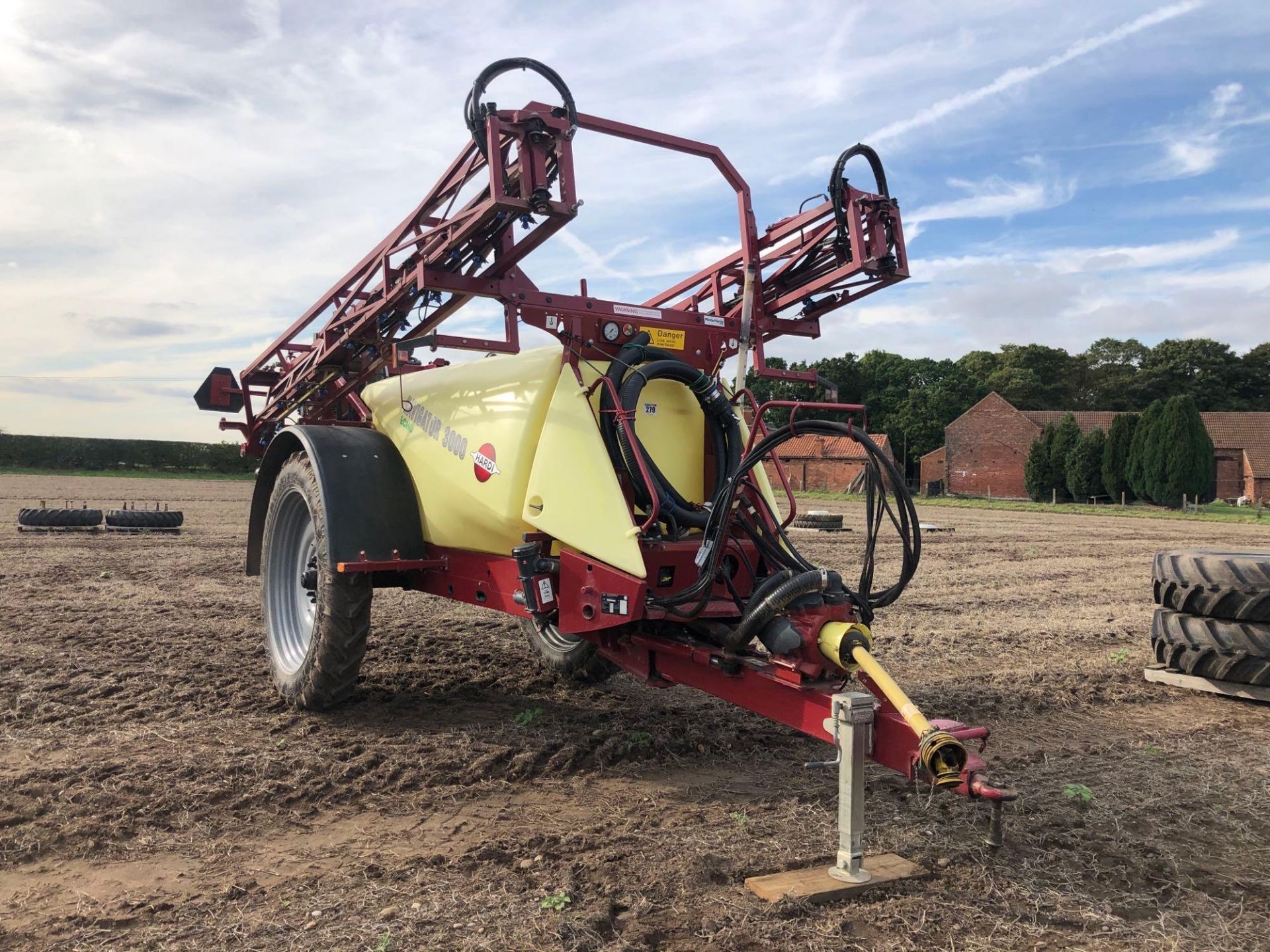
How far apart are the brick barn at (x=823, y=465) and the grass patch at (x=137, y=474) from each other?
28936mm

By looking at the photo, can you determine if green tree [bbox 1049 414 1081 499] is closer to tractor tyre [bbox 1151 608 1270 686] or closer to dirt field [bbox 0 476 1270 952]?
dirt field [bbox 0 476 1270 952]

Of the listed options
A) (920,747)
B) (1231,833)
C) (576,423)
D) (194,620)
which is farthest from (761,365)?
(194,620)

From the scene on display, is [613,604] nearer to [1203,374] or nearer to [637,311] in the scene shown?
[637,311]

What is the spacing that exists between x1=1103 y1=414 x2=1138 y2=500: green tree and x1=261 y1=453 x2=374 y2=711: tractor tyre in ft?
149

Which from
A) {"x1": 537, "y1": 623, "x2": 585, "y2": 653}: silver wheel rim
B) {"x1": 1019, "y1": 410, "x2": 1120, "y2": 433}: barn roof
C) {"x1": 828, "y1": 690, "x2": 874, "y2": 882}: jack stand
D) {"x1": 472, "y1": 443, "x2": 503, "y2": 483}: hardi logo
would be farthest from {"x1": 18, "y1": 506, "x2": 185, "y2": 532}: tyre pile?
{"x1": 1019, "y1": 410, "x2": 1120, "y2": 433}: barn roof

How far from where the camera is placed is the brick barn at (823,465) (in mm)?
53219

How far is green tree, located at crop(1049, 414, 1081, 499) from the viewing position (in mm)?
46812

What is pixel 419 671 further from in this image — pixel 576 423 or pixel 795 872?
pixel 795 872

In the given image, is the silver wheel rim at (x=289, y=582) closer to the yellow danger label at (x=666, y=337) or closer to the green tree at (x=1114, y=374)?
the yellow danger label at (x=666, y=337)

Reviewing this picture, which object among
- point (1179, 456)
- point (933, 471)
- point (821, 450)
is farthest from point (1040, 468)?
point (933, 471)

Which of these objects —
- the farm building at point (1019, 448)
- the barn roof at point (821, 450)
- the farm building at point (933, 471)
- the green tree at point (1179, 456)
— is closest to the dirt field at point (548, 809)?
the green tree at point (1179, 456)

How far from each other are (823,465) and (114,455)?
121ft

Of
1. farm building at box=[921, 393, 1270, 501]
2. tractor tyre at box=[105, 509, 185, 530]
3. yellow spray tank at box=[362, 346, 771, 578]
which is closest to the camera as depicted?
yellow spray tank at box=[362, 346, 771, 578]

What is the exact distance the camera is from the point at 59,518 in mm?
15102
